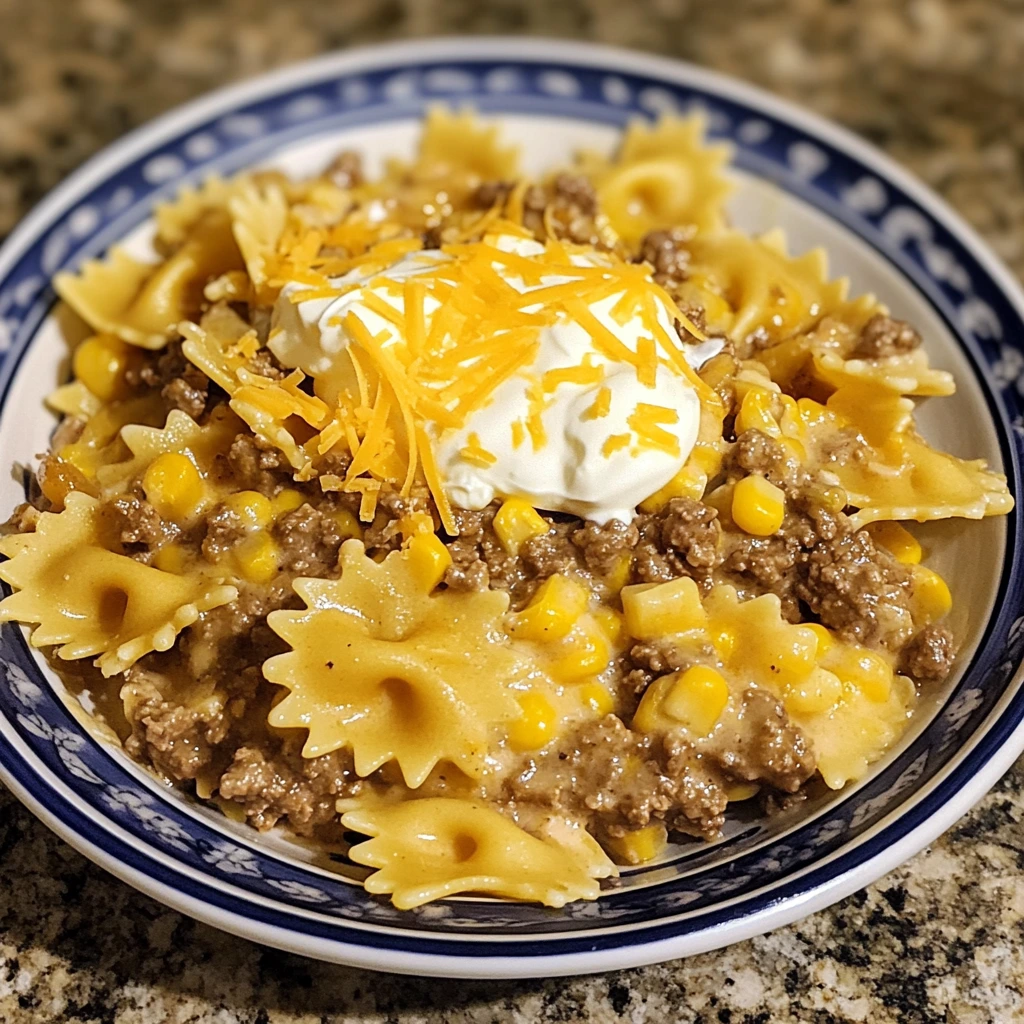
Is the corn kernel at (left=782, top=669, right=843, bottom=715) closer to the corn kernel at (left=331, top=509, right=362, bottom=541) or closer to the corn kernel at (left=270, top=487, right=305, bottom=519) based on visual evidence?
the corn kernel at (left=331, top=509, right=362, bottom=541)

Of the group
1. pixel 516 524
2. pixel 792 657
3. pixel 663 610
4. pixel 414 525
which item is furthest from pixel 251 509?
pixel 792 657

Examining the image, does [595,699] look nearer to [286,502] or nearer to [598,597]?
[598,597]

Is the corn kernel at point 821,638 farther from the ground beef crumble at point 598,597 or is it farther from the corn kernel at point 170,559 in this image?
the corn kernel at point 170,559

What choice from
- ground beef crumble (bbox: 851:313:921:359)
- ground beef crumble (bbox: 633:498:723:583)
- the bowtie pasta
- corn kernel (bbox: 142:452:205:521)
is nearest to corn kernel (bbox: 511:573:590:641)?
the bowtie pasta

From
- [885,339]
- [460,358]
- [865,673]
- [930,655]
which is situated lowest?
[865,673]

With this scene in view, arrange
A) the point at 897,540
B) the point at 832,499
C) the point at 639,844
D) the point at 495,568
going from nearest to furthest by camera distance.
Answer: the point at 639,844 → the point at 495,568 → the point at 832,499 → the point at 897,540

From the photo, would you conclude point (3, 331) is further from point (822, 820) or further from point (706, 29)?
point (706, 29)
